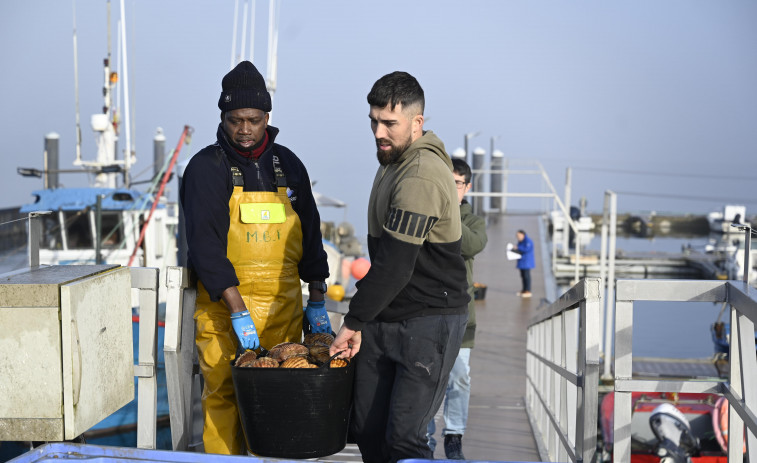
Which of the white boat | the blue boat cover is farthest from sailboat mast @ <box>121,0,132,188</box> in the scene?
the white boat

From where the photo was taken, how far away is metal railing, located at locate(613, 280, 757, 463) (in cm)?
276

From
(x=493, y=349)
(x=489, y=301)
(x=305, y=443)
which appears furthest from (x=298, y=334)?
(x=489, y=301)

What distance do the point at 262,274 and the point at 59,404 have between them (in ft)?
3.39

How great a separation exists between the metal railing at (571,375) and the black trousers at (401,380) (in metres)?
0.52

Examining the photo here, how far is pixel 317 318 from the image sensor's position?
394 cm

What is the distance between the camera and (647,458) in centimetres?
992

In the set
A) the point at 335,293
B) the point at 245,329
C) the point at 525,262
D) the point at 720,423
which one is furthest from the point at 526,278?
the point at 245,329

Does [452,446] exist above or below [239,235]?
below

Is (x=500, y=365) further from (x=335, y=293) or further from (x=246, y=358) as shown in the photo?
(x=246, y=358)

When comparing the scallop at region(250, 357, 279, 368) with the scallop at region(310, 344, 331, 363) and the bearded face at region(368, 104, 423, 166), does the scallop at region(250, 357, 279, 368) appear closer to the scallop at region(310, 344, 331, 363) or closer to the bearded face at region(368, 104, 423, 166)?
the scallop at region(310, 344, 331, 363)

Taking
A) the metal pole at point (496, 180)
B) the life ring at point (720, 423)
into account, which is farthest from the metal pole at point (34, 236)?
the metal pole at point (496, 180)

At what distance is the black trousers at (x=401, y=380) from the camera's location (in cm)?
317

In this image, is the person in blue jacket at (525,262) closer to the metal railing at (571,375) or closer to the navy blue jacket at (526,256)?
the navy blue jacket at (526,256)

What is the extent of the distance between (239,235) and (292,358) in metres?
0.65
